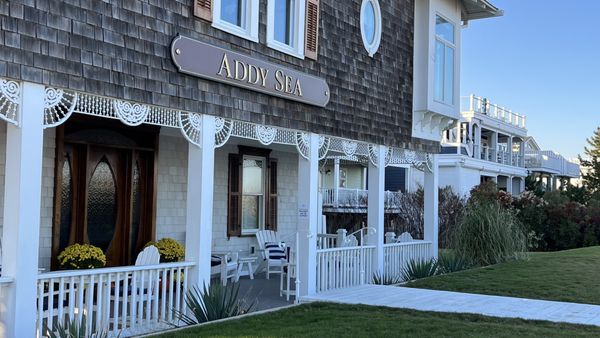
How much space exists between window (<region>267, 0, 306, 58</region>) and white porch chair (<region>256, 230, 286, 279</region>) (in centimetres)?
409

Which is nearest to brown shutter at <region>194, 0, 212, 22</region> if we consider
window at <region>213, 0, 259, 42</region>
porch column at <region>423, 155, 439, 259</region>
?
window at <region>213, 0, 259, 42</region>

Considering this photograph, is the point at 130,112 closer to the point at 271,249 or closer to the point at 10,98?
the point at 10,98

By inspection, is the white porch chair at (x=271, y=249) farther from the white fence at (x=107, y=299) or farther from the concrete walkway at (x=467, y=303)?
the white fence at (x=107, y=299)

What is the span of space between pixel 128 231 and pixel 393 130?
5.57 m

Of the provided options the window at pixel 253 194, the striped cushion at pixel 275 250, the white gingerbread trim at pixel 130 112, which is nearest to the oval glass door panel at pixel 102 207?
the white gingerbread trim at pixel 130 112

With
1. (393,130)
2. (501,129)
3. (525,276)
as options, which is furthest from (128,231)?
(501,129)

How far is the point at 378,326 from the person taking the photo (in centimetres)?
746

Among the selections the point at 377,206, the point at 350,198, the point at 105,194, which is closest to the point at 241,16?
the point at 105,194

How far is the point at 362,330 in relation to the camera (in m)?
7.25

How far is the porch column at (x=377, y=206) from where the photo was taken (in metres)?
12.2

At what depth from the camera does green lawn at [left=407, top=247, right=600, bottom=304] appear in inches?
418

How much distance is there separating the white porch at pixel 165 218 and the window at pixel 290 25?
132 cm

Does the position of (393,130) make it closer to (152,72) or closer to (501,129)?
(152,72)

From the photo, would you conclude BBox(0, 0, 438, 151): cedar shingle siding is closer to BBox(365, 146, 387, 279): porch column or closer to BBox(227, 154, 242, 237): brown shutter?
BBox(365, 146, 387, 279): porch column
